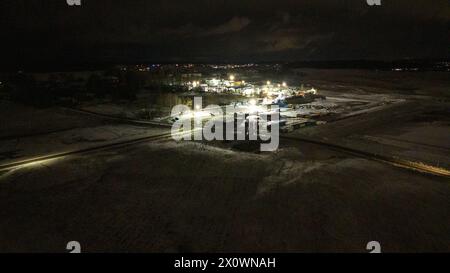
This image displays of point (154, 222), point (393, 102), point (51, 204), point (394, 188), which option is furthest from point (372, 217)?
point (393, 102)

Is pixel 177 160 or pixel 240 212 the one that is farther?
pixel 177 160

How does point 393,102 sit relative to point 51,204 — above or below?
Result: above

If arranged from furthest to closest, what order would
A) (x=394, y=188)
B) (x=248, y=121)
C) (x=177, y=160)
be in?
1. (x=248, y=121)
2. (x=177, y=160)
3. (x=394, y=188)

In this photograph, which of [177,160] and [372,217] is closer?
[372,217]

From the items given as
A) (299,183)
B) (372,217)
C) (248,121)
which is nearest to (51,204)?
(299,183)

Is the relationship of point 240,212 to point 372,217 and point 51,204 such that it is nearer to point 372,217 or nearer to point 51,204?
point 372,217
